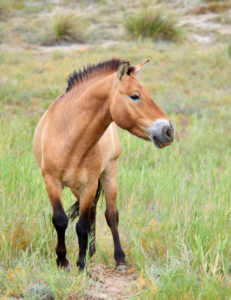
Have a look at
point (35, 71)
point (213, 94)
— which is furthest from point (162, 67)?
point (35, 71)

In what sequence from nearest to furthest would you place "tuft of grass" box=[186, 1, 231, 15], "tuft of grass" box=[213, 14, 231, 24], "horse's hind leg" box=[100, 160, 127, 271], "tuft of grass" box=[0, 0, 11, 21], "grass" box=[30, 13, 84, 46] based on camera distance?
"horse's hind leg" box=[100, 160, 127, 271], "grass" box=[30, 13, 84, 46], "tuft of grass" box=[0, 0, 11, 21], "tuft of grass" box=[213, 14, 231, 24], "tuft of grass" box=[186, 1, 231, 15]

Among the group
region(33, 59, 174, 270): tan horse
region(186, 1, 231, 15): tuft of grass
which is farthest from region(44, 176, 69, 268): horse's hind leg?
region(186, 1, 231, 15): tuft of grass

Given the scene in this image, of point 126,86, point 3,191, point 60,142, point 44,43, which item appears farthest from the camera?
point 44,43

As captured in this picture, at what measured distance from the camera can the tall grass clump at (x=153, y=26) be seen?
480 inches

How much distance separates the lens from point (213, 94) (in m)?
8.77

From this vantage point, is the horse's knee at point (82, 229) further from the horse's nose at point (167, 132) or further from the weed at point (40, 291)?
the horse's nose at point (167, 132)

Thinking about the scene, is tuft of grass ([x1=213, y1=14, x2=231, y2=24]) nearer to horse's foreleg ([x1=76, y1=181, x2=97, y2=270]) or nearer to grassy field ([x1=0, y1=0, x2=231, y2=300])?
grassy field ([x1=0, y1=0, x2=231, y2=300])

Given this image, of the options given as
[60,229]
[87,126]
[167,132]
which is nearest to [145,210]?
[60,229]

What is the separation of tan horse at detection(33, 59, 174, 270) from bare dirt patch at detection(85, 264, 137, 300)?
189 millimetres

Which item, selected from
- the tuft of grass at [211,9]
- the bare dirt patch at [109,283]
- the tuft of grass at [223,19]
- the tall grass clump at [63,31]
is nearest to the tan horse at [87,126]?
the bare dirt patch at [109,283]

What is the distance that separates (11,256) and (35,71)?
7.28m

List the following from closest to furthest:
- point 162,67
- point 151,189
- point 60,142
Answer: point 60,142
point 151,189
point 162,67

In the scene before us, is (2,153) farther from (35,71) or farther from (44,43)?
(44,43)

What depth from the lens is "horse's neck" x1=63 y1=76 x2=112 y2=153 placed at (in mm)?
2582
